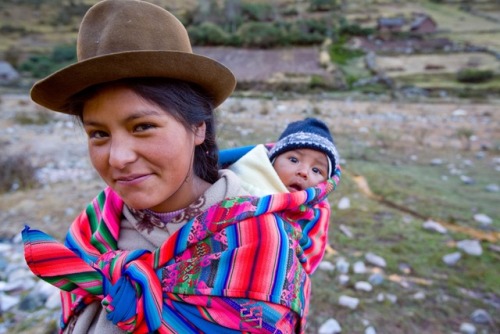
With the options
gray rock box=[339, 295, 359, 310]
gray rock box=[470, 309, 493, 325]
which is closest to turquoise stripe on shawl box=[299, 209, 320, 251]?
gray rock box=[339, 295, 359, 310]

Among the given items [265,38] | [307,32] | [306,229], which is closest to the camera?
[306,229]

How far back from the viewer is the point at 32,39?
32.1m

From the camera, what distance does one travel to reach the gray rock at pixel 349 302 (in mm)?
2652

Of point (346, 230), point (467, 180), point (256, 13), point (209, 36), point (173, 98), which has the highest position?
point (173, 98)

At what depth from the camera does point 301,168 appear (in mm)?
1835

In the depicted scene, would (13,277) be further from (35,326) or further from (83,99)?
(83,99)

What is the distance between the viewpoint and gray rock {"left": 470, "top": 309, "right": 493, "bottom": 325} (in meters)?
2.47

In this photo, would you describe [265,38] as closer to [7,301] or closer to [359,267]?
[359,267]

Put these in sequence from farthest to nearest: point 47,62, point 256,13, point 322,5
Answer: point 322,5 < point 256,13 < point 47,62

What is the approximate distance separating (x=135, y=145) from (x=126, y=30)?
0.35m

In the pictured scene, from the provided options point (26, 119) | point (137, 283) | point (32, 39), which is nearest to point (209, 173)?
point (137, 283)

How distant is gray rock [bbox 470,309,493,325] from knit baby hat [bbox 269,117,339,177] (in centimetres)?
161

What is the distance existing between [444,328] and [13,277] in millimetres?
3234

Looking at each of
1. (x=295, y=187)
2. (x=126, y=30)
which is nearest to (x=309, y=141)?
(x=295, y=187)
